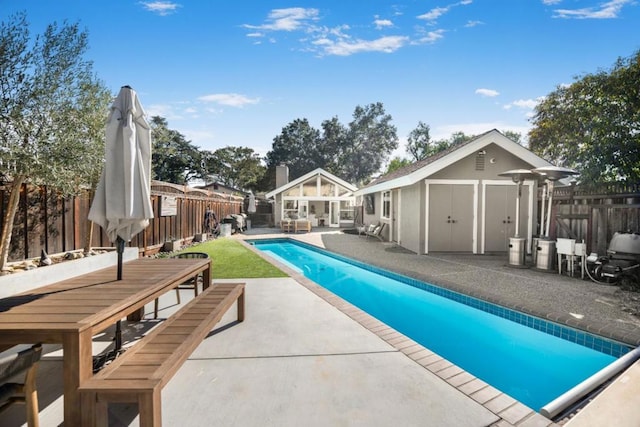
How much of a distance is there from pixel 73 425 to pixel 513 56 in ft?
51.1

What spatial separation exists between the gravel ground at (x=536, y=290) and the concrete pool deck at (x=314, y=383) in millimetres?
228

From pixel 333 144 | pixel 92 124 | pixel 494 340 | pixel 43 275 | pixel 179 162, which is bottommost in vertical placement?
pixel 494 340

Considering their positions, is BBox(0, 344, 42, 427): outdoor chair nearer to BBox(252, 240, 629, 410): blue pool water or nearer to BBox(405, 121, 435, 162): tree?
BBox(252, 240, 629, 410): blue pool water

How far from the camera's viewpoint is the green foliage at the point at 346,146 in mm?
44031

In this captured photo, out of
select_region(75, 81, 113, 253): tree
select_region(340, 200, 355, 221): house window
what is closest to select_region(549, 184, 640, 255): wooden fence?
select_region(75, 81, 113, 253): tree

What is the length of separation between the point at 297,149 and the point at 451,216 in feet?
119

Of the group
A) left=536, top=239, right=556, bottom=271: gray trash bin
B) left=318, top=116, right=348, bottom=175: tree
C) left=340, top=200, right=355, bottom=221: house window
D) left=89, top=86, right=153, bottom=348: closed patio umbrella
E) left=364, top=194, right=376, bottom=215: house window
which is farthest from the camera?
left=318, top=116, right=348, bottom=175: tree

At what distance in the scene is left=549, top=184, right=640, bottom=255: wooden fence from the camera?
Answer: 21.9 feet

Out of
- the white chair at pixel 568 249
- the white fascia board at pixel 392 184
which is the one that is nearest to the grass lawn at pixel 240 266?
the white fascia board at pixel 392 184

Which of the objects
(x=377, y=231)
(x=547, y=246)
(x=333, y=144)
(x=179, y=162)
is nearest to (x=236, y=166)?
(x=179, y=162)

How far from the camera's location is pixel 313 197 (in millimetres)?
21297

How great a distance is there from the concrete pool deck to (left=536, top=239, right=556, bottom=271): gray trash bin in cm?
322

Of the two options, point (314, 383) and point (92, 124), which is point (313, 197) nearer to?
point (92, 124)

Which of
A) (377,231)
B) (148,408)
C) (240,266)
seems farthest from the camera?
(377,231)
